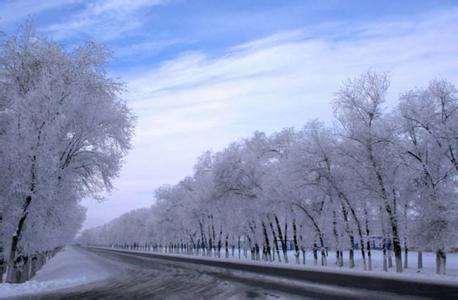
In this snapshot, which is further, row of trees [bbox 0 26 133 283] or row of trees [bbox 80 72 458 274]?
row of trees [bbox 80 72 458 274]

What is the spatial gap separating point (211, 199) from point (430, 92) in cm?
2737

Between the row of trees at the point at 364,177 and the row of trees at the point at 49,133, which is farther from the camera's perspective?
the row of trees at the point at 364,177

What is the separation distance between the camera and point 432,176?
32.5 m

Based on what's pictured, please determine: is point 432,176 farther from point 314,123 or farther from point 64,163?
point 64,163

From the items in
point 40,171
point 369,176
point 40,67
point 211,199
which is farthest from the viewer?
point 211,199

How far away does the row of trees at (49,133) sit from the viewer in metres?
22.8

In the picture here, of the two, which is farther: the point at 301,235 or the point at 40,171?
the point at 301,235

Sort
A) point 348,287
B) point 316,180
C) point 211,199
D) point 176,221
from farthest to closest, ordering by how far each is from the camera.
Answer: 1. point 176,221
2. point 211,199
3. point 316,180
4. point 348,287

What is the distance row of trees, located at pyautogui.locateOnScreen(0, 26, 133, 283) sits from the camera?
22.8 meters

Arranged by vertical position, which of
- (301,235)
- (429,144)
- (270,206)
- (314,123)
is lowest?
(301,235)

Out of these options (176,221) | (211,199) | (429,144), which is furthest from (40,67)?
(176,221)

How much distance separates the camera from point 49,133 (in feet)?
75.1

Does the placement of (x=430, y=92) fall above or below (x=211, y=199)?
above

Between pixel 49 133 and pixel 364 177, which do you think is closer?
pixel 49 133
